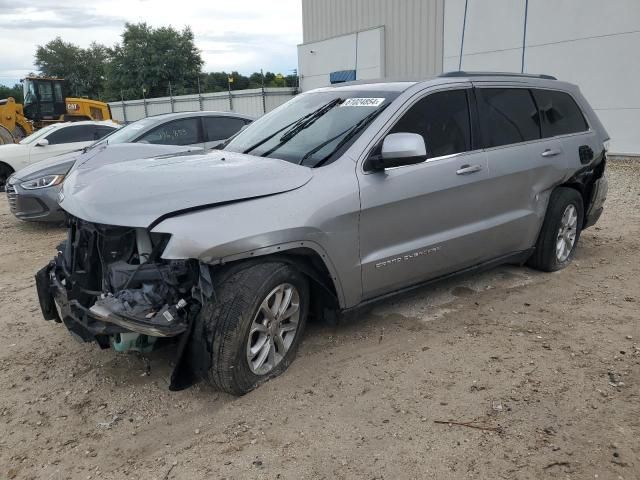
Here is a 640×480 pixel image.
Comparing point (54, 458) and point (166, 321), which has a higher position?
point (166, 321)

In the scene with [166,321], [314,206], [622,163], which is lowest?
[622,163]

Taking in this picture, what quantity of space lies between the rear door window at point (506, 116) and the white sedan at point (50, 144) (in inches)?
339

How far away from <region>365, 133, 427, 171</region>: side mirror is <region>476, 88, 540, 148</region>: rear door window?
111 centimetres

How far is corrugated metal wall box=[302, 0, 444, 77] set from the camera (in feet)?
59.1

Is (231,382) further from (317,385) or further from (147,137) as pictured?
(147,137)

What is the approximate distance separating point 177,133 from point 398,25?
45.2 feet

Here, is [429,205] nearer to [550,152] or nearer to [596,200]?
[550,152]

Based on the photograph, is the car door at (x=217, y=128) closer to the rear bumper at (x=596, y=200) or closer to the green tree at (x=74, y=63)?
the rear bumper at (x=596, y=200)

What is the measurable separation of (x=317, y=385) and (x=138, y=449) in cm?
109

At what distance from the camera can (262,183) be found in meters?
3.32

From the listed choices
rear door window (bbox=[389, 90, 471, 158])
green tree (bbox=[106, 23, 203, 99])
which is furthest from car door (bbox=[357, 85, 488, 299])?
green tree (bbox=[106, 23, 203, 99])

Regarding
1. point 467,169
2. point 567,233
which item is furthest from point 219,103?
point 467,169

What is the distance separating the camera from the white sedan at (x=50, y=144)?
434 inches

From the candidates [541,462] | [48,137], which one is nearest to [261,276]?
[541,462]
